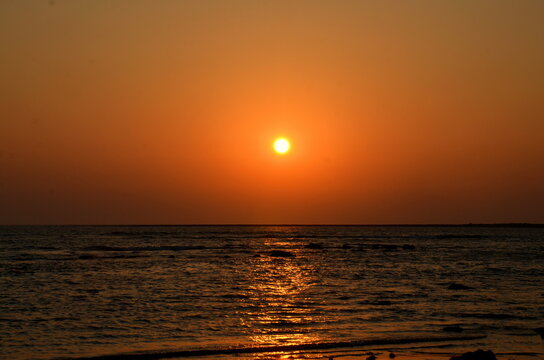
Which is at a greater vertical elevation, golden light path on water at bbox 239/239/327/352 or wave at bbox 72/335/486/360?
golden light path on water at bbox 239/239/327/352

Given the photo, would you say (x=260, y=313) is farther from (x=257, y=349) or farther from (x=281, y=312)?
(x=257, y=349)

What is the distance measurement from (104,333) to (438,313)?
48.6ft

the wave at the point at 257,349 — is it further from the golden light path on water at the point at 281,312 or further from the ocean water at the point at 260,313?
the golden light path on water at the point at 281,312

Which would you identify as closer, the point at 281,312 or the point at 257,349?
the point at 257,349

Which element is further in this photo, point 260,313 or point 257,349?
point 260,313

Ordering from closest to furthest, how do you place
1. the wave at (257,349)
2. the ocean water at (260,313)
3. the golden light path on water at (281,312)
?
the wave at (257,349) < the ocean water at (260,313) < the golden light path on water at (281,312)

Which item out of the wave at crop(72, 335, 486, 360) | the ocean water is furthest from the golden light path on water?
the wave at crop(72, 335, 486, 360)

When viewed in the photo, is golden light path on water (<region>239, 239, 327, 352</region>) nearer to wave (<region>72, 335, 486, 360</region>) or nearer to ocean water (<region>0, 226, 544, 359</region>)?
ocean water (<region>0, 226, 544, 359</region>)

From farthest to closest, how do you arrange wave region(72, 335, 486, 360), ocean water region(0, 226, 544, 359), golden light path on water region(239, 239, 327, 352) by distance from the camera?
golden light path on water region(239, 239, 327, 352) → ocean water region(0, 226, 544, 359) → wave region(72, 335, 486, 360)

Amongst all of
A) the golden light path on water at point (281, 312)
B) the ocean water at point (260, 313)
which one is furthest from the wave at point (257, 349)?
the golden light path on water at point (281, 312)

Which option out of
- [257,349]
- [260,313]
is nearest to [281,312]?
[260,313]

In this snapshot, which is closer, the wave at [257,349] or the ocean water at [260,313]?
the wave at [257,349]

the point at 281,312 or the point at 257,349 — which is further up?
the point at 281,312

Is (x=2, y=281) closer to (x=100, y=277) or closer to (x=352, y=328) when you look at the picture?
(x=100, y=277)
